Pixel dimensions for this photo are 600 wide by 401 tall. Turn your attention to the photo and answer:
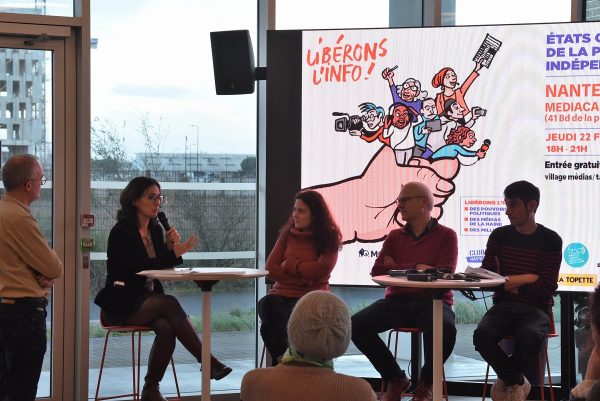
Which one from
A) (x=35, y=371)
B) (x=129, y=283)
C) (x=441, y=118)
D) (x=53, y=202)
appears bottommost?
(x=35, y=371)

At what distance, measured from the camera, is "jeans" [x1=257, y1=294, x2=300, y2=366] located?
519 cm

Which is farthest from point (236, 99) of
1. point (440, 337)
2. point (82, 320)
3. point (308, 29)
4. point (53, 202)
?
point (440, 337)

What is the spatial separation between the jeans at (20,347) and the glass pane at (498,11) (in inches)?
137

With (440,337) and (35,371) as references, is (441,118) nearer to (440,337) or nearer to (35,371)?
(440,337)

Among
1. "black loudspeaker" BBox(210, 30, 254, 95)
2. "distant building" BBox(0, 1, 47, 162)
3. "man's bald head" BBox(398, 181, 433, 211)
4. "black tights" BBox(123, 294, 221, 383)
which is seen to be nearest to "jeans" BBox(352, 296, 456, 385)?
"man's bald head" BBox(398, 181, 433, 211)

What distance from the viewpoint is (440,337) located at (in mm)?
4602

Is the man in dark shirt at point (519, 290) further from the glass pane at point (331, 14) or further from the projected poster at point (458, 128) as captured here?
the glass pane at point (331, 14)

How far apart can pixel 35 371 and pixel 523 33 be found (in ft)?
11.7

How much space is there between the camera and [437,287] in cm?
433

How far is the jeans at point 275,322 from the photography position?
5.19 m

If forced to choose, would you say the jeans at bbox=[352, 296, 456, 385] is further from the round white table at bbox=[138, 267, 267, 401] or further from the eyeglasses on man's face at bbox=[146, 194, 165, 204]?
the eyeglasses on man's face at bbox=[146, 194, 165, 204]

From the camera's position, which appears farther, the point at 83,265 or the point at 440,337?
the point at 83,265

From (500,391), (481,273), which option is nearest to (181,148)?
(481,273)

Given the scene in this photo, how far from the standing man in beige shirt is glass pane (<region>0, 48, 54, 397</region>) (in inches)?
51.2
